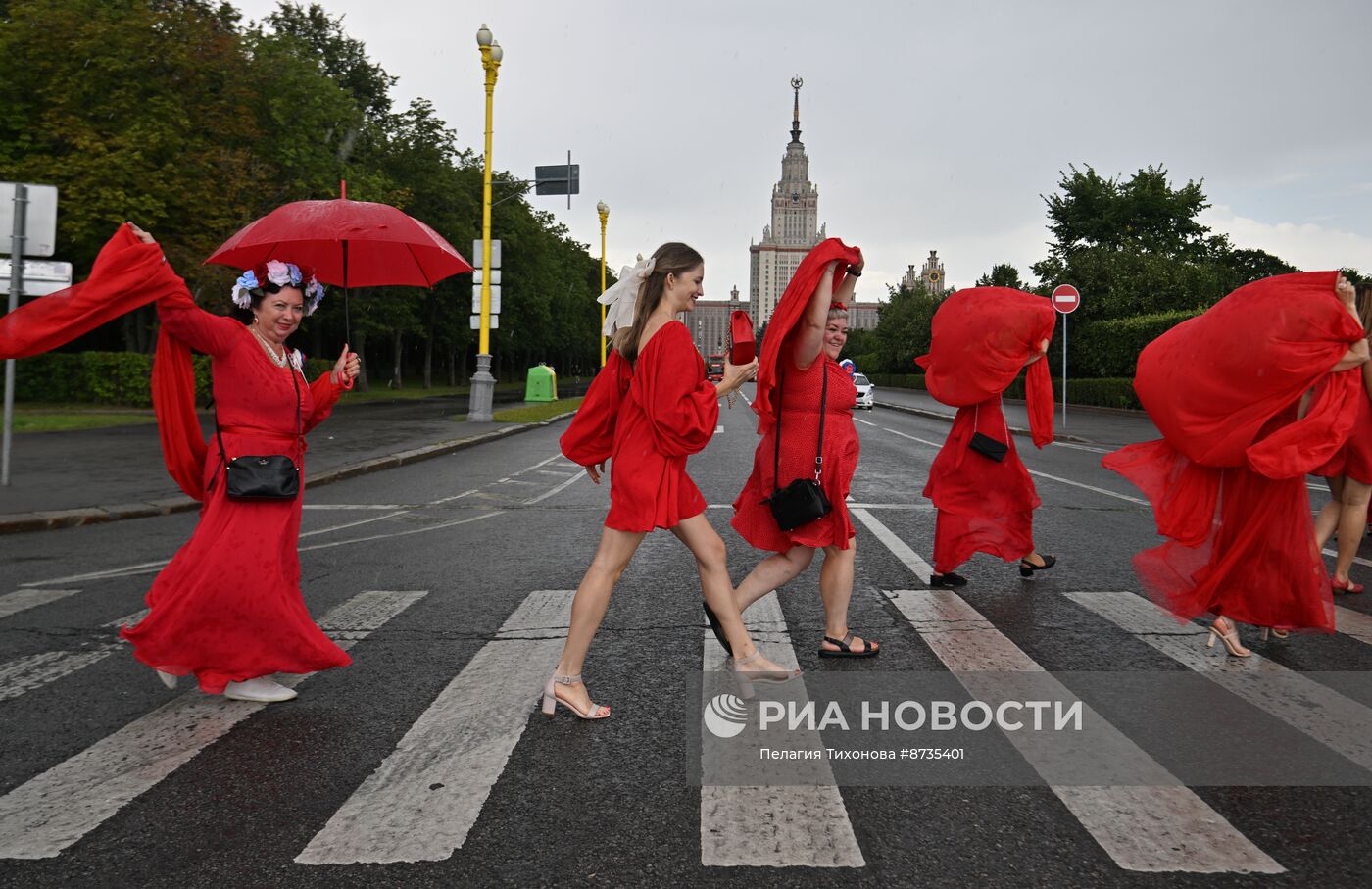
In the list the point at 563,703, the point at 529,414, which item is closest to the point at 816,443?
the point at 563,703

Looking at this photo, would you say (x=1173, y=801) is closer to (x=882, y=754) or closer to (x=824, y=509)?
(x=882, y=754)

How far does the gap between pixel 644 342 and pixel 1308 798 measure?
2.65 m

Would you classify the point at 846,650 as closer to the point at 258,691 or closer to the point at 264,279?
the point at 258,691

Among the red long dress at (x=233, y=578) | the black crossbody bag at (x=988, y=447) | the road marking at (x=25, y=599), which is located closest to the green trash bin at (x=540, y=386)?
the road marking at (x=25, y=599)

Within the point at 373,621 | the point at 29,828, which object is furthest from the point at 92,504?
the point at 29,828

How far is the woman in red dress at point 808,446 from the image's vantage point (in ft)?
13.4

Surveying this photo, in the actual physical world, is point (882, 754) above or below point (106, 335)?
below

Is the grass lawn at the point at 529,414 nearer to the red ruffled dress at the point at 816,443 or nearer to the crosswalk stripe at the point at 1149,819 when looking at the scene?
the red ruffled dress at the point at 816,443

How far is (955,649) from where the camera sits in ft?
15.0

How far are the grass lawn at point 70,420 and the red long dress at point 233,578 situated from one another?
14998 mm

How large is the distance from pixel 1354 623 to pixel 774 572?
10.8 feet

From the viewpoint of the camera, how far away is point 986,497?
6.22 meters

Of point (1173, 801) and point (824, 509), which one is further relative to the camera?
point (824, 509)

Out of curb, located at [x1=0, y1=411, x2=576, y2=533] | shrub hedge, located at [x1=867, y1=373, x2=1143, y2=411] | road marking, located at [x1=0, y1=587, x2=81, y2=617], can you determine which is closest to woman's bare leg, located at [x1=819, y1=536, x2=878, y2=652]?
road marking, located at [x1=0, y1=587, x2=81, y2=617]
